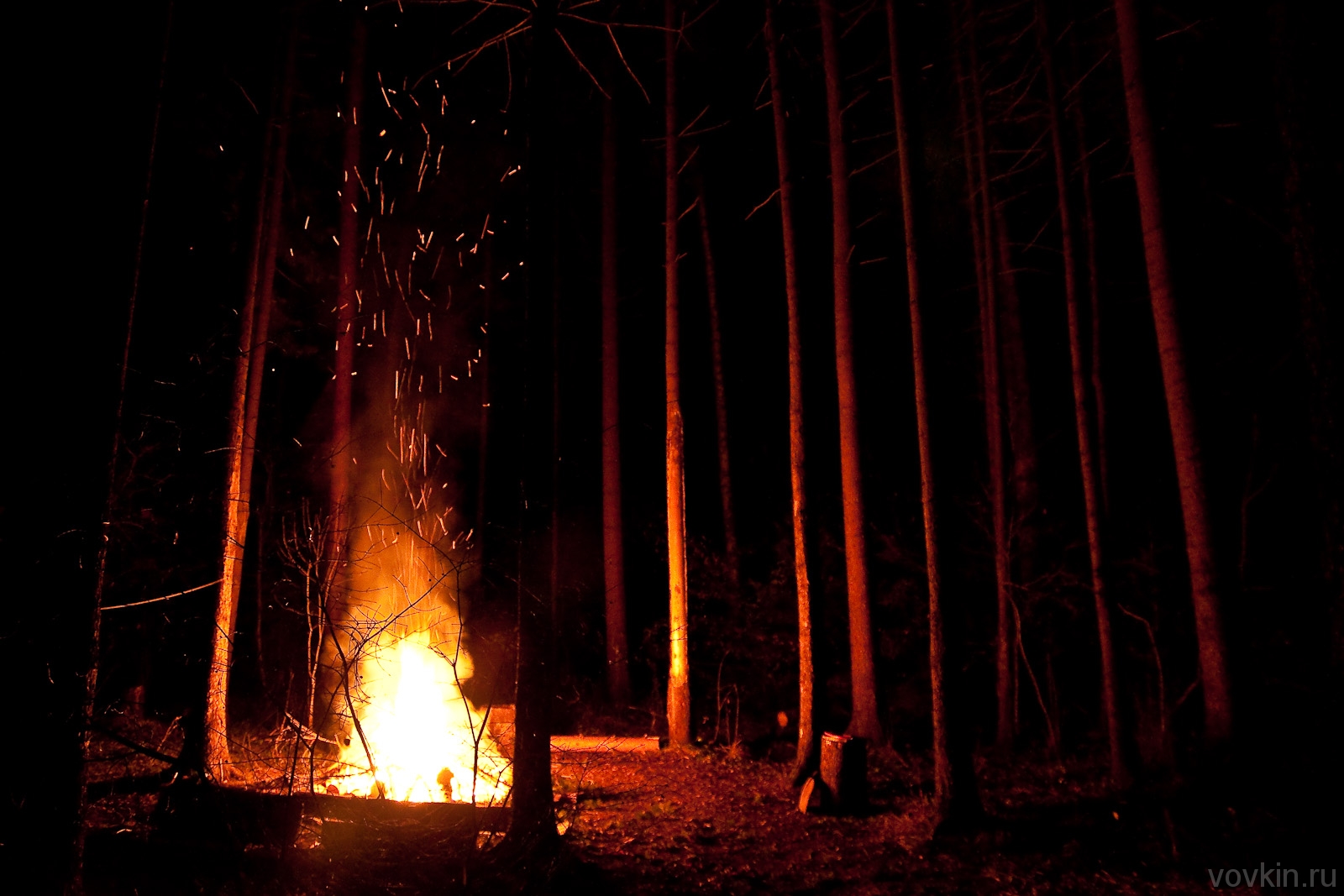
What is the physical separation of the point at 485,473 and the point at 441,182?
8.43 m

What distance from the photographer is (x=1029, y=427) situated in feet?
45.6

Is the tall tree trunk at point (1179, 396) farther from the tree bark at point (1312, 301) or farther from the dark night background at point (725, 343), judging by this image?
the tree bark at point (1312, 301)

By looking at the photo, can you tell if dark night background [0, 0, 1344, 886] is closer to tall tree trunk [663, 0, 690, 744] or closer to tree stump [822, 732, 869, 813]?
tall tree trunk [663, 0, 690, 744]

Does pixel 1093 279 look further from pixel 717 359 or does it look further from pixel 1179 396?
pixel 717 359

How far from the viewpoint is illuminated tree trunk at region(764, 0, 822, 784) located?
29.2ft

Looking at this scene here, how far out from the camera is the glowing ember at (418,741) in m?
8.30

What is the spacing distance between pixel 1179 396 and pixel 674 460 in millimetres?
6392

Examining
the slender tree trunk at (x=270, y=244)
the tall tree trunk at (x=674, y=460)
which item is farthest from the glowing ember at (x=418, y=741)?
the tall tree trunk at (x=674, y=460)

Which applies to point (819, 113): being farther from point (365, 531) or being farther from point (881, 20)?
point (365, 531)

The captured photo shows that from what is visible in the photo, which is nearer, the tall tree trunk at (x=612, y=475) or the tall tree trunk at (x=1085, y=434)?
the tall tree trunk at (x=1085, y=434)

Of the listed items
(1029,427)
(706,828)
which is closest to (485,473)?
(1029,427)

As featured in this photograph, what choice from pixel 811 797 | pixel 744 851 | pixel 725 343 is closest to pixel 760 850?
pixel 744 851

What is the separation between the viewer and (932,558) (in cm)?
758

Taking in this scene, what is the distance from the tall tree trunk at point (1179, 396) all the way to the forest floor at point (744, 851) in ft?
5.62
